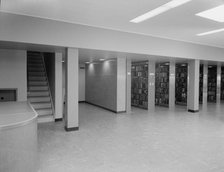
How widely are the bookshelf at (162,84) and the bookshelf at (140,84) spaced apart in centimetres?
123

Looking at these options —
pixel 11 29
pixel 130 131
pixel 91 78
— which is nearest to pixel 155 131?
pixel 130 131

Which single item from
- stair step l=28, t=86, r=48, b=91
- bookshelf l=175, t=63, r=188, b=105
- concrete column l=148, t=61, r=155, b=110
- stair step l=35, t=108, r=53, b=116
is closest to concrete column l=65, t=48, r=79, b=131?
stair step l=35, t=108, r=53, b=116

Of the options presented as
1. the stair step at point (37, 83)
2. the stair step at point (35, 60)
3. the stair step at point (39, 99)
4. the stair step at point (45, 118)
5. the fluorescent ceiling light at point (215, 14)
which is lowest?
the stair step at point (45, 118)

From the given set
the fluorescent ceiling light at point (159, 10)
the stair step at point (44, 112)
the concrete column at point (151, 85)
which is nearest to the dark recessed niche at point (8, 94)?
the stair step at point (44, 112)

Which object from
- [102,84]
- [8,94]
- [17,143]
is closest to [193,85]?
[102,84]

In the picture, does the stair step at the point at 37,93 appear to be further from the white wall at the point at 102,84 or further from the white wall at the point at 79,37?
the white wall at the point at 79,37

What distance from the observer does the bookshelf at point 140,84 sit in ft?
29.8

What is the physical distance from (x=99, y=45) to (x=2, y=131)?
12.0 feet

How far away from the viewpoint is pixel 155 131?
16.9ft

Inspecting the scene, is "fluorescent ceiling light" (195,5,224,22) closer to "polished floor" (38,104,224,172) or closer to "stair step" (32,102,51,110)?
"polished floor" (38,104,224,172)

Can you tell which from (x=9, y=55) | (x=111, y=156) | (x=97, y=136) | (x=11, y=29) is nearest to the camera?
(x=111, y=156)

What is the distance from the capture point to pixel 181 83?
35.9 feet

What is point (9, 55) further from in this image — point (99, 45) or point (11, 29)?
point (99, 45)

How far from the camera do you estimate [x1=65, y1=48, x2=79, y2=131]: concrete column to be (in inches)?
197
